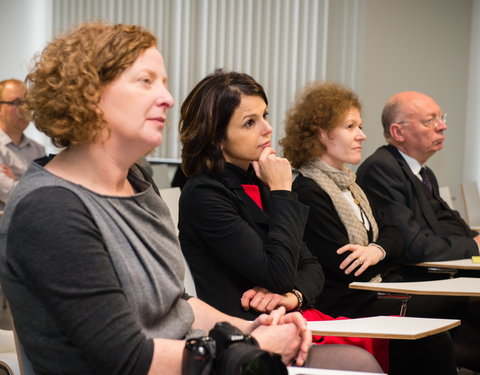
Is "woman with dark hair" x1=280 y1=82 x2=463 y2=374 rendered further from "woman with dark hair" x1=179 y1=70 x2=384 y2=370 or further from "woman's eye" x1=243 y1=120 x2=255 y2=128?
"woman's eye" x1=243 y1=120 x2=255 y2=128

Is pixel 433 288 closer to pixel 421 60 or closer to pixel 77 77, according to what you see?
pixel 77 77

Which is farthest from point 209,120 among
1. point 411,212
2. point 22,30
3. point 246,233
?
point 22,30

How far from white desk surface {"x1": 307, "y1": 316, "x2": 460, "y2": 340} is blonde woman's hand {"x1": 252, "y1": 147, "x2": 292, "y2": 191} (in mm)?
606

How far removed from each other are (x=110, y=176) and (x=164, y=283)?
0.27 meters

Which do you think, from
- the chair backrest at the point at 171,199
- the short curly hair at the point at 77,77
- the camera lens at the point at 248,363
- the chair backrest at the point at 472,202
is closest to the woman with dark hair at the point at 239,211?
the chair backrest at the point at 171,199

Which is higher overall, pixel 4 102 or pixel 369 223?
pixel 4 102

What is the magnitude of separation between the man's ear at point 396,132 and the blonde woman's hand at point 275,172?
173cm

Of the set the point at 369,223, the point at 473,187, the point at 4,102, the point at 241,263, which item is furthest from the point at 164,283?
the point at 473,187

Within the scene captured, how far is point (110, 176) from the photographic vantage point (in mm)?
1608

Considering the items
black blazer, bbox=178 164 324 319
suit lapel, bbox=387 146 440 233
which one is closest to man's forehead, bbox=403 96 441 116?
suit lapel, bbox=387 146 440 233

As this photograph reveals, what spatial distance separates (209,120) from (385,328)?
99 cm

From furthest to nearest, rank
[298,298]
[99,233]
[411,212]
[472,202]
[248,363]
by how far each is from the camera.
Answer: [472,202] < [411,212] < [298,298] < [99,233] < [248,363]

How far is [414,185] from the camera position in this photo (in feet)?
12.1

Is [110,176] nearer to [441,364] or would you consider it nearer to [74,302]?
[74,302]
